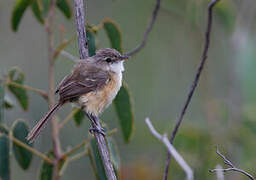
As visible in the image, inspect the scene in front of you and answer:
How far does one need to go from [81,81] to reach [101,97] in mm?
207

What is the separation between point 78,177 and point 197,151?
9.43ft

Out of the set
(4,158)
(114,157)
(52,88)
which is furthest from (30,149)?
(114,157)

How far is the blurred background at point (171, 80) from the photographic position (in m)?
3.87

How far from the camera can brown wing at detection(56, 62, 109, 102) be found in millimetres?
3506

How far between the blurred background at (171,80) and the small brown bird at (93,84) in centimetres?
66

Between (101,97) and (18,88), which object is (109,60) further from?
(18,88)

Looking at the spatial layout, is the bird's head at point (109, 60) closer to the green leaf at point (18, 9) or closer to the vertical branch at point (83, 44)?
the vertical branch at point (83, 44)

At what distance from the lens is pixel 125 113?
3.38 metres

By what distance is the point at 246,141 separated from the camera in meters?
3.86

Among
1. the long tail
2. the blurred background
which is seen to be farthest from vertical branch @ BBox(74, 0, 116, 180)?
the blurred background

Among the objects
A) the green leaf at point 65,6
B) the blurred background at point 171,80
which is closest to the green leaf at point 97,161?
the blurred background at point 171,80

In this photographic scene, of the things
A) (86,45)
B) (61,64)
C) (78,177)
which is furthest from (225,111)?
(61,64)

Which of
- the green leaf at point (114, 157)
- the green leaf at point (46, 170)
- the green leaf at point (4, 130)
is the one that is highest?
the green leaf at point (4, 130)

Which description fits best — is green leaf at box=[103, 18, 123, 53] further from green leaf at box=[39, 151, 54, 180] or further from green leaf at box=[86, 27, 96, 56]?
green leaf at box=[39, 151, 54, 180]
